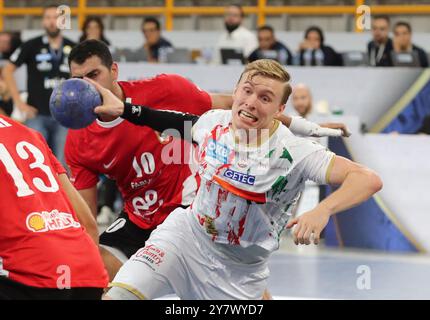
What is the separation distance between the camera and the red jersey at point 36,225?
379 centimetres

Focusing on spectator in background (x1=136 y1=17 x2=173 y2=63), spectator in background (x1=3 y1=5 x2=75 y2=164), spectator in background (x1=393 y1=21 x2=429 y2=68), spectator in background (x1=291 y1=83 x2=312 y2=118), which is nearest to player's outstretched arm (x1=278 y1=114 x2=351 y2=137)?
spectator in background (x1=291 y1=83 x2=312 y2=118)

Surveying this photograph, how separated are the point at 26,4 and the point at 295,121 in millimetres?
16329

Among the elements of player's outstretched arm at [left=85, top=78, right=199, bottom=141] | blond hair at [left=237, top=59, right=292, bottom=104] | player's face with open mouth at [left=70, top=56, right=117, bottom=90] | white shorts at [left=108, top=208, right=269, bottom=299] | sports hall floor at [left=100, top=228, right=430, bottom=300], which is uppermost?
blond hair at [left=237, top=59, right=292, bottom=104]

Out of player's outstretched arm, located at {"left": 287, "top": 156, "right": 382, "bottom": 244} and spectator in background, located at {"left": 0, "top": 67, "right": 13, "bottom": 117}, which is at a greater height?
player's outstretched arm, located at {"left": 287, "top": 156, "right": 382, "bottom": 244}

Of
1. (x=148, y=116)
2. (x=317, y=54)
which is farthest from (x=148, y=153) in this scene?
(x=317, y=54)

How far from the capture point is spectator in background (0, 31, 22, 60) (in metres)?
13.3

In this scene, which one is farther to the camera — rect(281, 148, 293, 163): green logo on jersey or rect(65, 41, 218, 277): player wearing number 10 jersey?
rect(65, 41, 218, 277): player wearing number 10 jersey

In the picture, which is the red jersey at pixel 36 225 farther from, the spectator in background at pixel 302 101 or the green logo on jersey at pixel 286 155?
the spectator in background at pixel 302 101

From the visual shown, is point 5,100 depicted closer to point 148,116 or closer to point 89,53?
point 89,53

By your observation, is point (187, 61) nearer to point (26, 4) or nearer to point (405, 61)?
point (405, 61)

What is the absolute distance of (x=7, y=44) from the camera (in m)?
13.4

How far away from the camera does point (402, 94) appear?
35.5ft

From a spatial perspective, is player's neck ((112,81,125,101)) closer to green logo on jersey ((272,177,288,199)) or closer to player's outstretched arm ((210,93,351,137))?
player's outstretched arm ((210,93,351,137))

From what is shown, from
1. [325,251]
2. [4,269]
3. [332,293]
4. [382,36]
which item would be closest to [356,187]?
[4,269]
